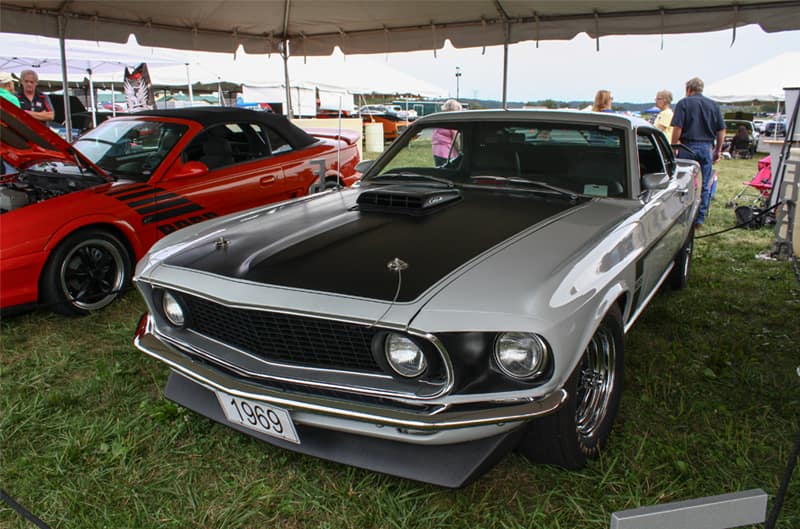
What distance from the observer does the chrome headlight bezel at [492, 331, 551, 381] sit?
5.88 feet

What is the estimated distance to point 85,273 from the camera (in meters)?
4.01

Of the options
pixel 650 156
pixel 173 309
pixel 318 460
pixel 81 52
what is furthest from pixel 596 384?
pixel 81 52

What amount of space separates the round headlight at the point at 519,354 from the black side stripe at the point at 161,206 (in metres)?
3.33

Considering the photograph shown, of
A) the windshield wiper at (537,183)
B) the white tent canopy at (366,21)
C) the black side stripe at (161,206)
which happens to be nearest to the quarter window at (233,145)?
the black side stripe at (161,206)

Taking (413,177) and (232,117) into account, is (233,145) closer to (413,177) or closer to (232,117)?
(232,117)

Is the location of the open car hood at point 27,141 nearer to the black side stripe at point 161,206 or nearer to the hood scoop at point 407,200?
the black side stripe at point 161,206

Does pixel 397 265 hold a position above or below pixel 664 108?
below

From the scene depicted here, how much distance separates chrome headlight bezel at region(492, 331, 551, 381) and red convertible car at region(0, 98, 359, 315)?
98.6 inches

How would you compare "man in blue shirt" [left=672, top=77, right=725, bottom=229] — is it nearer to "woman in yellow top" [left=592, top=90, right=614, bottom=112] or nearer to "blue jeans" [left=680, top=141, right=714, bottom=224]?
"blue jeans" [left=680, top=141, right=714, bottom=224]

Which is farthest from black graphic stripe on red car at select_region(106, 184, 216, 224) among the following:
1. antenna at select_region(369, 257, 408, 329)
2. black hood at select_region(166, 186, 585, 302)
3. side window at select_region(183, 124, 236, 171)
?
antenna at select_region(369, 257, 408, 329)

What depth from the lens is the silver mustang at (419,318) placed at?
1.79 meters

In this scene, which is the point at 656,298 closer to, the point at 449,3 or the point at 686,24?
the point at 686,24

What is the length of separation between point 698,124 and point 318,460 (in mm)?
6030

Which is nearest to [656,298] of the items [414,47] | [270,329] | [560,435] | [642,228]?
[642,228]
